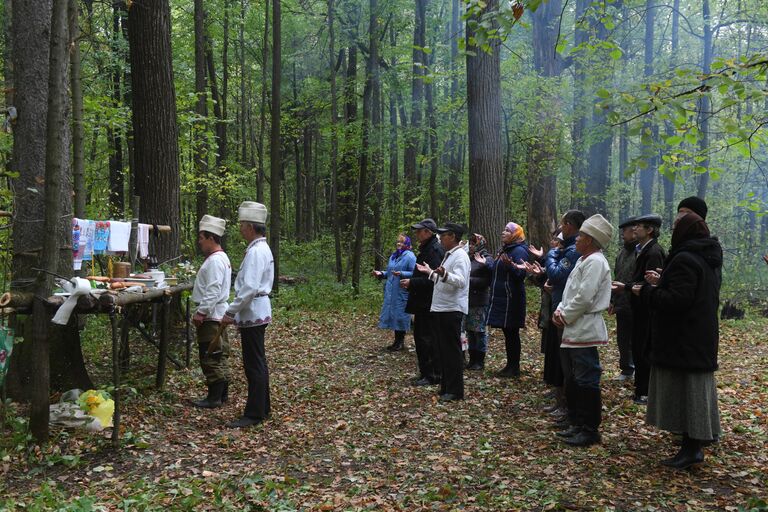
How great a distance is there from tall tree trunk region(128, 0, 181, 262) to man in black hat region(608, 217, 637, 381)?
671 centimetres

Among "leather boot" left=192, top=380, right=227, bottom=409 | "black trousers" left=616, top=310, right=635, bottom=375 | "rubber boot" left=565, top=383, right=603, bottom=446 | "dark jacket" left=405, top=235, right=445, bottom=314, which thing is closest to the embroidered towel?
"leather boot" left=192, top=380, right=227, bottom=409

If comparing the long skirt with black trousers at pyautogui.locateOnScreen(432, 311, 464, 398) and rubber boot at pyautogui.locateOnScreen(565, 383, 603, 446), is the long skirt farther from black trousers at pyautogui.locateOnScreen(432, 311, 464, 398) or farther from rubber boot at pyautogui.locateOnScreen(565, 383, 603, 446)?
black trousers at pyautogui.locateOnScreen(432, 311, 464, 398)

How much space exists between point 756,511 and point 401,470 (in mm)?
2624

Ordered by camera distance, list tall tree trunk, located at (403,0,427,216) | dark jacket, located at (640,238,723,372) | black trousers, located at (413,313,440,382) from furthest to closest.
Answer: tall tree trunk, located at (403,0,427,216) < black trousers, located at (413,313,440,382) < dark jacket, located at (640,238,723,372)

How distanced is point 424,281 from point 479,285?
882 millimetres

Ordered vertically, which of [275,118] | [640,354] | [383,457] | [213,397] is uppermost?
[275,118]

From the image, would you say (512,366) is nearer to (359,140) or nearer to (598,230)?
(598,230)

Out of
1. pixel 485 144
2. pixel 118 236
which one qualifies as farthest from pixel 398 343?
pixel 118 236

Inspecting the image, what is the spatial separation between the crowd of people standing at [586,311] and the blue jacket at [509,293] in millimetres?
14

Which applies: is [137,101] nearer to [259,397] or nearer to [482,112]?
[259,397]

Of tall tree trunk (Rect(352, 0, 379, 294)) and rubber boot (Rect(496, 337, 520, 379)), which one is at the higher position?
tall tree trunk (Rect(352, 0, 379, 294))

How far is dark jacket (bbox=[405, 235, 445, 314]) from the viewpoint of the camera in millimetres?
7934

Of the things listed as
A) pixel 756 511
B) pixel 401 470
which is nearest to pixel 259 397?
pixel 401 470

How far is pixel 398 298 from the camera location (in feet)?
33.7
